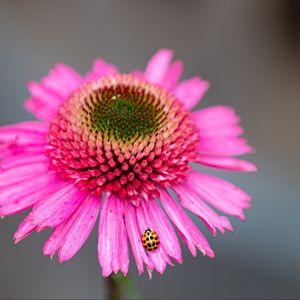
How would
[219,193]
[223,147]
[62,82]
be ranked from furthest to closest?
[62,82] < [223,147] < [219,193]

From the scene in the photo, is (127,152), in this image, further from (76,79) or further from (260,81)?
(260,81)

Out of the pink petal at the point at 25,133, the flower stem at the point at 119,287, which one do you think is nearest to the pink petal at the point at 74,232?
the flower stem at the point at 119,287

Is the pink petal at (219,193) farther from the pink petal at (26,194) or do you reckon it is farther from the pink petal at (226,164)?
the pink petal at (26,194)

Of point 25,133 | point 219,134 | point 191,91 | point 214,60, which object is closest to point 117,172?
point 25,133

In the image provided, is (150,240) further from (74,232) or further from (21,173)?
(21,173)

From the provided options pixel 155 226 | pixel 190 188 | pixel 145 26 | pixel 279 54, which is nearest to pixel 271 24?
pixel 279 54

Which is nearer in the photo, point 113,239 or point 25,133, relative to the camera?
point 113,239

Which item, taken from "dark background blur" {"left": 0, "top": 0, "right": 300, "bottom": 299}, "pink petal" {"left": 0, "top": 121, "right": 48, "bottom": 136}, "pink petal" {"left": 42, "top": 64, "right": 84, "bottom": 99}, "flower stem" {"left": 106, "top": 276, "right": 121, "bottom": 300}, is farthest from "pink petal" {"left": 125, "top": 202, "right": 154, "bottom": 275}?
"dark background blur" {"left": 0, "top": 0, "right": 300, "bottom": 299}

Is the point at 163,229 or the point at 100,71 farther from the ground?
the point at 100,71
